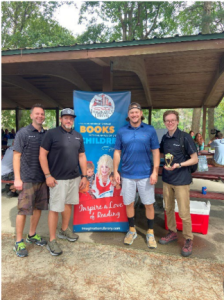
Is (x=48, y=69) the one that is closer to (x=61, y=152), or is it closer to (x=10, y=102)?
(x=61, y=152)

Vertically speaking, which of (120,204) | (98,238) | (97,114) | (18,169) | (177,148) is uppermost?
(97,114)

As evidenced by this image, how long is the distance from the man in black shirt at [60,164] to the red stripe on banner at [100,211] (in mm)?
504

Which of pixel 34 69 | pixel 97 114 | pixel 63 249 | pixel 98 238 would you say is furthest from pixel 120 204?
pixel 34 69

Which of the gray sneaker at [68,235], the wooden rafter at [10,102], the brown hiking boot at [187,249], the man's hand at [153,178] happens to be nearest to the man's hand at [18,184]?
the gray sneaker at [68,235]

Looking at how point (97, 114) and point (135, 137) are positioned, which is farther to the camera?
point (97, 114)

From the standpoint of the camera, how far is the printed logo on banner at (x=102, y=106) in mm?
3357

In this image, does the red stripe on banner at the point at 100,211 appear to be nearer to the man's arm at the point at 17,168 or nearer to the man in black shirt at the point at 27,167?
the man in black shirt at the point at 27,167

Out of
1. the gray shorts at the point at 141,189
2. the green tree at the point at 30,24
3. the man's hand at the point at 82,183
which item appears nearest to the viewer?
the gray shorts at the point at 141,189

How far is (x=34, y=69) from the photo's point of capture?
4.61 m

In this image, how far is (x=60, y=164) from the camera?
2793 mm

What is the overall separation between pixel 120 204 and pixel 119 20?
2222 centimetres

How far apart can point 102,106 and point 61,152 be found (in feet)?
3.57

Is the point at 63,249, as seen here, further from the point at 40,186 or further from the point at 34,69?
the point at 34,69

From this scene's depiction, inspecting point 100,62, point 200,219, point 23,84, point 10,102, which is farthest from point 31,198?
point 10,102
